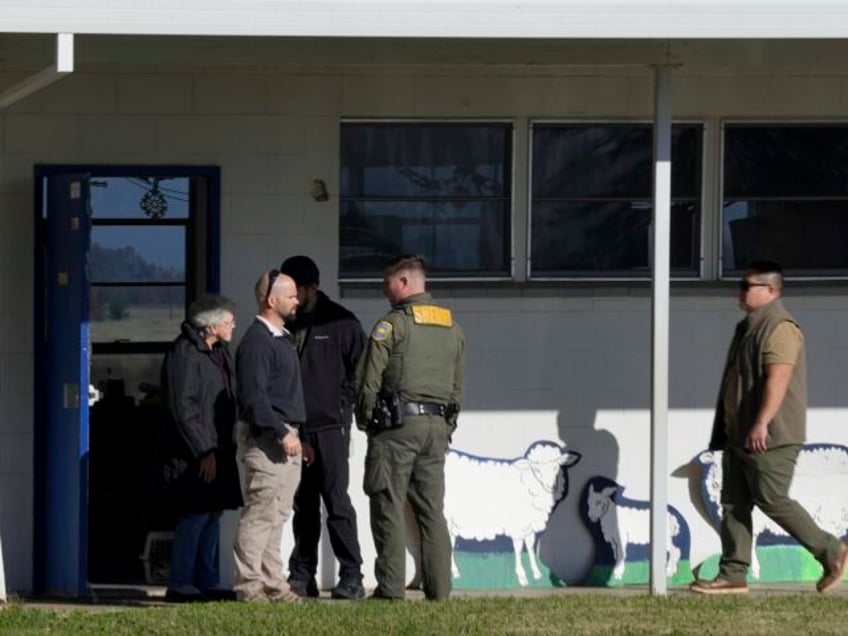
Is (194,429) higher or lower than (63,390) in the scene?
lower

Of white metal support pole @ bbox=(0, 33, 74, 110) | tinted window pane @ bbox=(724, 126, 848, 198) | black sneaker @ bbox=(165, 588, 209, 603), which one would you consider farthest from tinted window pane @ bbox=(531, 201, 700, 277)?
white metal support pole @ bbox=(0, 33, 74, 110)

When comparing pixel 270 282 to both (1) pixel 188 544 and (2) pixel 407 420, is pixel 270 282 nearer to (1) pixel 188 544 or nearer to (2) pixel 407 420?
(2) pixel 407 420

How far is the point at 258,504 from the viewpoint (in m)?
9.53

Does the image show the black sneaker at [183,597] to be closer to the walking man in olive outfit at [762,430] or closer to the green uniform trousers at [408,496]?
the green uniform trousers at [408,496]

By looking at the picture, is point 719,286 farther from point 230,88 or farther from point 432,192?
point 230,88

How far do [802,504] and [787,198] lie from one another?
1.91 meters

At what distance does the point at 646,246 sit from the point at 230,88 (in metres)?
2.74

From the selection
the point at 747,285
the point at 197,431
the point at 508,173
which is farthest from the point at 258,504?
the point at 747,285

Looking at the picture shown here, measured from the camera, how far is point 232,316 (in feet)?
32.6

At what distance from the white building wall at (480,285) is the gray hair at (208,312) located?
2.78ft

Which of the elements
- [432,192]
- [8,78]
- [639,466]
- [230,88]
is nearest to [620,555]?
[639,466]

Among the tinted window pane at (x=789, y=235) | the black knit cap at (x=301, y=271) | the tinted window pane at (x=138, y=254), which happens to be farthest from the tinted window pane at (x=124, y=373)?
the tinted window pane at (x=789, y=235)

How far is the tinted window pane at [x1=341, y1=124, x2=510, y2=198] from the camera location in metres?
10.9

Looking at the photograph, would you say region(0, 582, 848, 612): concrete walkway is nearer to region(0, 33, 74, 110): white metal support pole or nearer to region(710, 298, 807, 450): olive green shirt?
region(710, 298, 807, 450): olive green shirt
